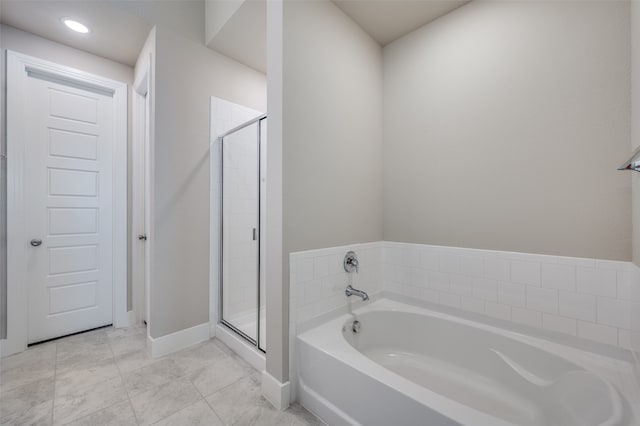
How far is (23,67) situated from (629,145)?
4.20 meters

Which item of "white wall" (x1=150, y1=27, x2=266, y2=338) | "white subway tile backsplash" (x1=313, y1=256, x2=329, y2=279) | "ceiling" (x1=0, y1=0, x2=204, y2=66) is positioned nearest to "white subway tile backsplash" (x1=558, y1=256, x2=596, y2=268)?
"white subway tile backsplash" (x1=313, y1=256, x2=329, y2=279)

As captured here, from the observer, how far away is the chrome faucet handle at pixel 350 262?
1.89 m

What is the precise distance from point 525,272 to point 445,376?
825mm

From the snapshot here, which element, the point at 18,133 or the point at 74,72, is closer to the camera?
the point at 18,133

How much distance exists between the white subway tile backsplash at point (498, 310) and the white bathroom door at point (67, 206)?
334 centimetres

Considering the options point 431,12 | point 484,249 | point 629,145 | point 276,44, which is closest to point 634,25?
point 629,145

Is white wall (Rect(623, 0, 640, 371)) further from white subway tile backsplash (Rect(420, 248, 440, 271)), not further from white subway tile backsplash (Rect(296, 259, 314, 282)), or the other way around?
white subway tile backsplash (Rect(296, 259, 314, 282))

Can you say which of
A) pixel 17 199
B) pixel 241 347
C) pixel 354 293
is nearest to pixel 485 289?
pixel 354 293

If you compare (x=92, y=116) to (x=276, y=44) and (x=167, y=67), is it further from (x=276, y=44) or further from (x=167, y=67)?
(x=276, y=44)

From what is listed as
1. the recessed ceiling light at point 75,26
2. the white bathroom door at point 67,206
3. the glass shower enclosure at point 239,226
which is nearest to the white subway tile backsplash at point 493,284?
the glass shower enclosure at point 239,226

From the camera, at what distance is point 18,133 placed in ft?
6.99

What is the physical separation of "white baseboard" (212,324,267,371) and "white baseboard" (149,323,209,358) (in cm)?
13

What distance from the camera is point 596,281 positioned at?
53.7 inches

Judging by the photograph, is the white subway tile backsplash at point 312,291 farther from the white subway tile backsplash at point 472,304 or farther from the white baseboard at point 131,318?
the white baseboard at point 131,318
